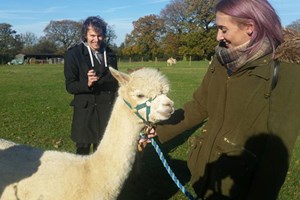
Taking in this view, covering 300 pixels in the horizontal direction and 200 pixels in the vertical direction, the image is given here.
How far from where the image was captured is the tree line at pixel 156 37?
5847 centimetres

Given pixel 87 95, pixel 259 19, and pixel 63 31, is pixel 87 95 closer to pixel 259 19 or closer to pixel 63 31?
pixel 259 19

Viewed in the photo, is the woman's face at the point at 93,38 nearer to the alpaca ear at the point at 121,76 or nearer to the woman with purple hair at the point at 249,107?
the alpaca ear at the point at 121,76

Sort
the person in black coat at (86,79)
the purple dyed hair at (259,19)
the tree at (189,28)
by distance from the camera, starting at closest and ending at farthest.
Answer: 1. the purple dyed hair at (259,19)
2. the person in black coat at (86,79)
3. the tree at (189,28)

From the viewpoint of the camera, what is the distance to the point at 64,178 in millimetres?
3510

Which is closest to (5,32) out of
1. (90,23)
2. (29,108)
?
(29,108)

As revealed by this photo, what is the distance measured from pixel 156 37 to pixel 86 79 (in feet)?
231

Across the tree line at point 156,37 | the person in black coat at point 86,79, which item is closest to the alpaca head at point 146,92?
the person in black coat at point 86,79

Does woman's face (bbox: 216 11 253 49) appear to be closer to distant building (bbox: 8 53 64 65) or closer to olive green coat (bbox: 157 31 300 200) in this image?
olive green coat (bbox: 157 31 300 200)

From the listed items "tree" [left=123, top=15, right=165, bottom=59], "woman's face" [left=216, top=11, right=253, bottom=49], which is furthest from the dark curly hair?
"tree" [left=123, top=15, right=165, bottom=59]

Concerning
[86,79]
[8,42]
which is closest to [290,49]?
[86,79]

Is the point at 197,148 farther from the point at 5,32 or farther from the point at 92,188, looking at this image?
the point at 5,32

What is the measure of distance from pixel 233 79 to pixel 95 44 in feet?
9.46

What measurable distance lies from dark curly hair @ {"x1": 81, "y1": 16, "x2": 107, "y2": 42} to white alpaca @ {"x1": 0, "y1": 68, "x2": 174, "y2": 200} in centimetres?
167

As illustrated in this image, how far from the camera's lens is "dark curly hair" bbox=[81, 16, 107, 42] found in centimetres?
489
